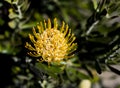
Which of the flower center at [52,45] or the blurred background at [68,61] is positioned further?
the blurred background at [68,61]

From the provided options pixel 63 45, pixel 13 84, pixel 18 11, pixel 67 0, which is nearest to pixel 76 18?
pixel 67 0

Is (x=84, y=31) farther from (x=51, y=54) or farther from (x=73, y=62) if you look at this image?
(x=51, y=54)

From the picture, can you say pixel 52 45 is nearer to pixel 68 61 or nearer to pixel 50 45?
pixel 50 45

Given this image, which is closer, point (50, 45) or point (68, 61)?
point (50, 45)

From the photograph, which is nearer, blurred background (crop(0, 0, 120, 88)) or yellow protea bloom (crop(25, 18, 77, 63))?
yellow protea bloom (crop(25, 18, 77, 63))

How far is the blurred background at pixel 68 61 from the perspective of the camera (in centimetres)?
136

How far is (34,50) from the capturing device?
126cm

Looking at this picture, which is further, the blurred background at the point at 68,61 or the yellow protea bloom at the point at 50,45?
the blurred background at the point at 68,61

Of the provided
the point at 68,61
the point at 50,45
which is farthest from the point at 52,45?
the point at 68,61

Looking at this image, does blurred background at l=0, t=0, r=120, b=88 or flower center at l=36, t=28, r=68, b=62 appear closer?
flower center at l=36, t=28, r=68, b=62

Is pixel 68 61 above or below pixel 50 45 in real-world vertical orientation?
below

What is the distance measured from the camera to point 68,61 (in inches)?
60.5

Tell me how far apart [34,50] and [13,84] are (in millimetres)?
627

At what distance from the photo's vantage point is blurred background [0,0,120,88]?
1357 millimetres
